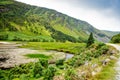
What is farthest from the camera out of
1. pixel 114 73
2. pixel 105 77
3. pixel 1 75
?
pixel 1 75

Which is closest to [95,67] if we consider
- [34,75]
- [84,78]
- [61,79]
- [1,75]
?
[84,78]

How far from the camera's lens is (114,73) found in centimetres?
2638

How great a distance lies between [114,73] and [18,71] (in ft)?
126

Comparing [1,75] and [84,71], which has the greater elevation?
[84,71]

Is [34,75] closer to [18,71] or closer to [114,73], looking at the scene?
[114,73]

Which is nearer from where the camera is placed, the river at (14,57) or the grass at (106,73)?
the grass at (106,73)

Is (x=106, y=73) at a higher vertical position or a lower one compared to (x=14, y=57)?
higher

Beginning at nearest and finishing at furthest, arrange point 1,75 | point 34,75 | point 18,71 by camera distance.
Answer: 1. point 34,75
2. point 1,75
3. point 18,71

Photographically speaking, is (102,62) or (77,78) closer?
(77,78)

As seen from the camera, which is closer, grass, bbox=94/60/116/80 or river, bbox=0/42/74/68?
grass, bbox=94/60/116/80

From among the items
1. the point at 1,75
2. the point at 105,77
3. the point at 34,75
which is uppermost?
the point at 105,77

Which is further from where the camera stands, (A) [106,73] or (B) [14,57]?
(B) [14,57]

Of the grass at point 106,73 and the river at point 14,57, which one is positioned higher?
the grass at point 106,73

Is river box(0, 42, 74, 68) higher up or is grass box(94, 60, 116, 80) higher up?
grass box(94, 60, 116, 80)
